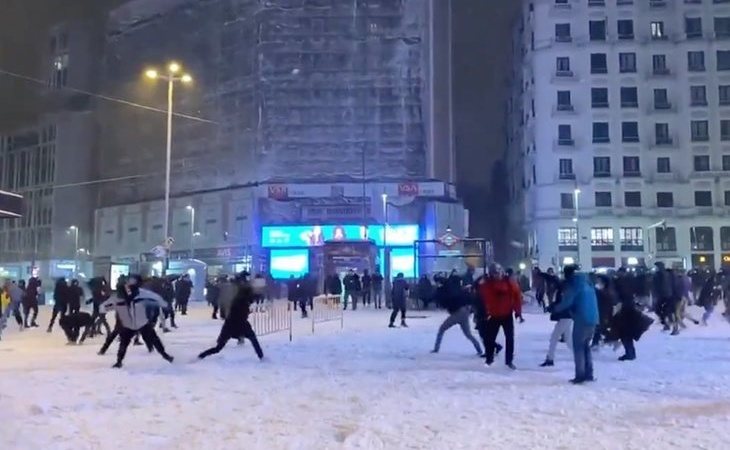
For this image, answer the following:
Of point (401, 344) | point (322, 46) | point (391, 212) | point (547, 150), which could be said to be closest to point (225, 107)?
point (322, 46)

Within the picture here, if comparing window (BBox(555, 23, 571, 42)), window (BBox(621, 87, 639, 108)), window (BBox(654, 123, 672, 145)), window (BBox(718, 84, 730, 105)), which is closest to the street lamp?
window (BBox(555, 23, 571, 42))

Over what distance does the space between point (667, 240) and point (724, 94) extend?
44.8 ft

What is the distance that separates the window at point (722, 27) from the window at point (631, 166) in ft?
41.2

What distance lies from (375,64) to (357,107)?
4028 mm

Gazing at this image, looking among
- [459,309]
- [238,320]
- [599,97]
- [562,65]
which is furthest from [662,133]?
[238,320]

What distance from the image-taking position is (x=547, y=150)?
67000 millimetres

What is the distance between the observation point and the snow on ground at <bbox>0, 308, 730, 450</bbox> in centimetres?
704

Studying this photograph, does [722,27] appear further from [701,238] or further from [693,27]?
[701,238]

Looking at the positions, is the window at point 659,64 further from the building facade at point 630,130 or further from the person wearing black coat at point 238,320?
the person wearing black coat at point 238,320

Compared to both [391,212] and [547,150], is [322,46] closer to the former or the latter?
[391,212]

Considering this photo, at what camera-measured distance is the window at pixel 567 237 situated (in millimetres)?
64812

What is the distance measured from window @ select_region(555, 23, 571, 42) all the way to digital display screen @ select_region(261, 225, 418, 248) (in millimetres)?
22141

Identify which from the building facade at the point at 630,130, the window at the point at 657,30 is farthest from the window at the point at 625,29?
the window at the point at 657,30

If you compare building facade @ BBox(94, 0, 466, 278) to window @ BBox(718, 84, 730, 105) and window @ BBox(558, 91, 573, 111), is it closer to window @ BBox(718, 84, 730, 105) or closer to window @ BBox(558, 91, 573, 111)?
window @ BBox(558, 91, 573, 111)
